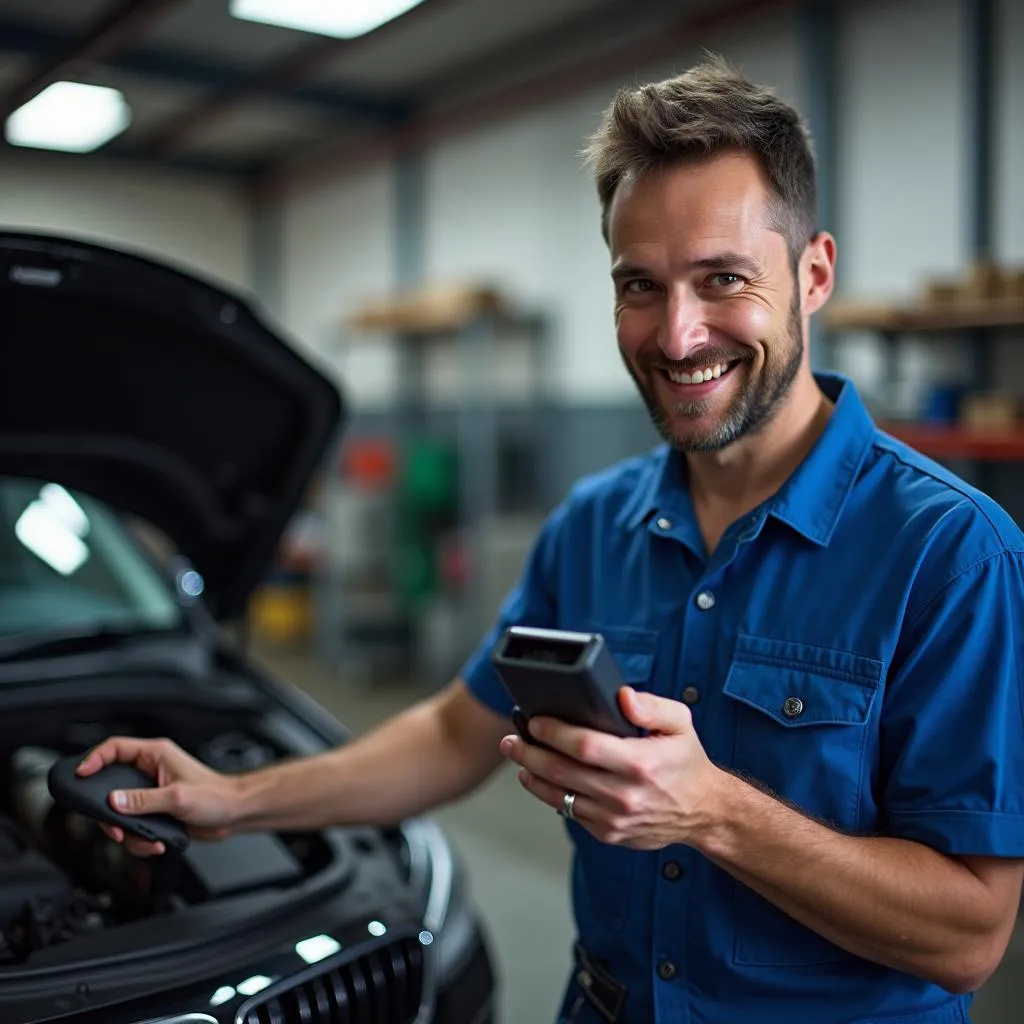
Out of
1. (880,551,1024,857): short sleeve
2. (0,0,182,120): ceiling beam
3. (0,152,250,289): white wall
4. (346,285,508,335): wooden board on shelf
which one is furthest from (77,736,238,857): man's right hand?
(0,152,250,289): white wall

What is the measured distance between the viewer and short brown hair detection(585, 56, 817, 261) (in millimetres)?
1176

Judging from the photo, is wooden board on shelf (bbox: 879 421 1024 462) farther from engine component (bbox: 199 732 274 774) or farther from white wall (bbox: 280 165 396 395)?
white wall (bbox: 280 165 396 395)

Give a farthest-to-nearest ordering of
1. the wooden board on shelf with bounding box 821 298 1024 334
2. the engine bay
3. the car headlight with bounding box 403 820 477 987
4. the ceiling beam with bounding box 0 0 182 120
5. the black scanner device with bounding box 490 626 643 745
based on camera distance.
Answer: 1. the ceiling beam with bounding box 0 0 182 120
2. the wooden board on shelf with bounding box 821 298 1024 334
3. the car headlight with bounding box 403 820 477 987
4. the engine bay
5. the black scanner device with bounding box 490 626 643 745

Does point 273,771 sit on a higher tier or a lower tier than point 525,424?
lower

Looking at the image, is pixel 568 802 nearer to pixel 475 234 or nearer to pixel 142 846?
pixel 142 846

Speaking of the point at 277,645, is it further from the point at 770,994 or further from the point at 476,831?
the point at 770,994

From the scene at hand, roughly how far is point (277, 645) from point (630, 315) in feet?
21.5

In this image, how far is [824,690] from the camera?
3.70ft

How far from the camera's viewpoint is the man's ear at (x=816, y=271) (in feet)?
4.21

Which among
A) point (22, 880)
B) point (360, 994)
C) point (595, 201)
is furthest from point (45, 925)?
point (595, 201)

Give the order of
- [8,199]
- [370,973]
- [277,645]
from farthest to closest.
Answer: [8,199] → [277,645] → [370,973]

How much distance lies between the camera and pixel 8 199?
8.18 meters

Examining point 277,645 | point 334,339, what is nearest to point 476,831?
point 277,645

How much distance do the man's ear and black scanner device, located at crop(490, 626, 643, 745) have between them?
2.02ft
